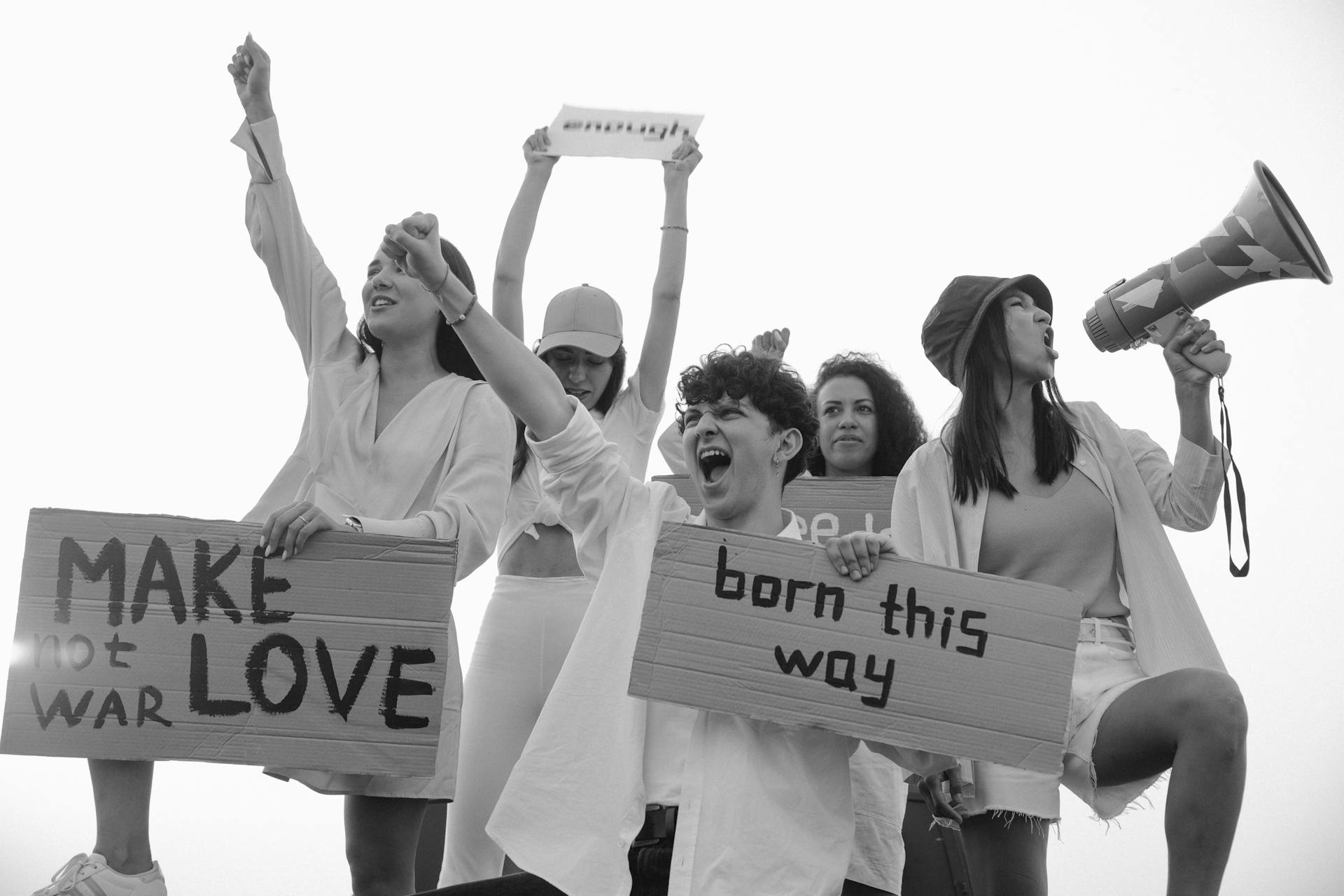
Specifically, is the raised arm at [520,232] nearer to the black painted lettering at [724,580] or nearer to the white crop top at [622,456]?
the white crop top at [622,456]

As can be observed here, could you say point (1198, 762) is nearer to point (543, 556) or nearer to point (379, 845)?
point (379, 845)

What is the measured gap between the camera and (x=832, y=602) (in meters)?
2.62

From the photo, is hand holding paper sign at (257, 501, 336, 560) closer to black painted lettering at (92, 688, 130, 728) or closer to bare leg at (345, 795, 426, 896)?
black painted lettering at (92, 688, 130, 728)

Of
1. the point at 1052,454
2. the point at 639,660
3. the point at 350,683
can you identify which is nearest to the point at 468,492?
the point at 350,683

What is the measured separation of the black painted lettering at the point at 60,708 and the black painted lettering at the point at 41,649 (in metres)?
0.04

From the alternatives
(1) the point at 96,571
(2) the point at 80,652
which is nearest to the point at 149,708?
(2) the point at 80,652

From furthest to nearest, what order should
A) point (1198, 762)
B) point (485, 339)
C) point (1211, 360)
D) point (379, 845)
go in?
1. point (1211, 360)
2. point (379, 845)
3. point (485, 339)
4. point (1198, 762)

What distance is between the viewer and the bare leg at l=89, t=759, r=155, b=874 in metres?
2.65

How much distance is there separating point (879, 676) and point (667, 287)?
1.67m

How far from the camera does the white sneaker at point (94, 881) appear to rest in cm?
256

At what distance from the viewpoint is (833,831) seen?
8.21 ft

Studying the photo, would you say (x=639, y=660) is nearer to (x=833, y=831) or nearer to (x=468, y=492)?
(x=833, y=831)

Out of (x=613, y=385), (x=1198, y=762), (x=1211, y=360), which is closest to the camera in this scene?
(x=1198, y=762)

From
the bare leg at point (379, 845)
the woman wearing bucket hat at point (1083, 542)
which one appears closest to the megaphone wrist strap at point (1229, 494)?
the woman wearing bucket hat at point (1083, 542)
